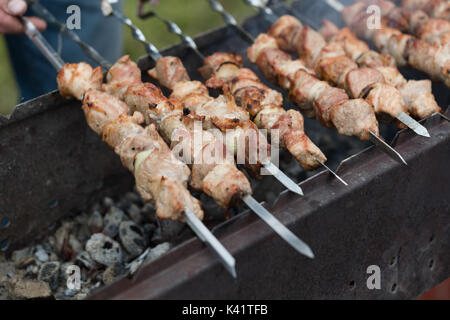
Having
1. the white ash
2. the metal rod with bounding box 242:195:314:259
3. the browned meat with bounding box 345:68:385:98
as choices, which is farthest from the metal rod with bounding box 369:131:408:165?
the white ash

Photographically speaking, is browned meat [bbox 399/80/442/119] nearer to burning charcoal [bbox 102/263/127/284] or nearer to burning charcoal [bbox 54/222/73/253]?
burning charcoal [bbox 102/263/127/284]

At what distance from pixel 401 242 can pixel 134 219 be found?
4.81ft

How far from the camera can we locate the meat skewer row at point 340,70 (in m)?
2.28

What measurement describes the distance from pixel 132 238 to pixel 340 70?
4.57ft

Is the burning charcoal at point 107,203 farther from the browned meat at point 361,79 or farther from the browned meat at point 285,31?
the browned meat at point 361,79

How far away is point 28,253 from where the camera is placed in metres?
2.77

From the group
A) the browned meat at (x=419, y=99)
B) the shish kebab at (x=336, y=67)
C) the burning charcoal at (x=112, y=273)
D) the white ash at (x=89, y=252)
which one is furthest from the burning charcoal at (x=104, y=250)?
the browned meat at (x=419, y=99)

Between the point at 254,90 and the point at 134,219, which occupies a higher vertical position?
the point at 254,90

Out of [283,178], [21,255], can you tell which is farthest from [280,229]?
[21,255]

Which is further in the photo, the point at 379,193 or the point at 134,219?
the point at 134,219

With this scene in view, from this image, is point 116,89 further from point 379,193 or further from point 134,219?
point 379,193

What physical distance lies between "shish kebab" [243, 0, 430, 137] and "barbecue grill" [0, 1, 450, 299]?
0.16 meters
